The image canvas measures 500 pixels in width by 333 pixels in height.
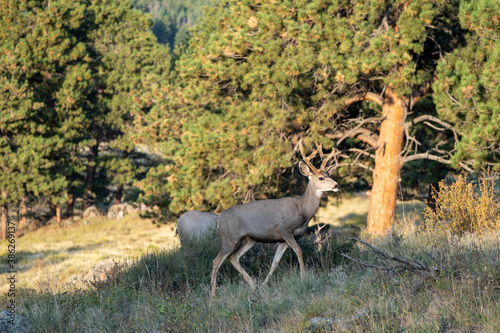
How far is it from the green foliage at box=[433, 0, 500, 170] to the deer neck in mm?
5083

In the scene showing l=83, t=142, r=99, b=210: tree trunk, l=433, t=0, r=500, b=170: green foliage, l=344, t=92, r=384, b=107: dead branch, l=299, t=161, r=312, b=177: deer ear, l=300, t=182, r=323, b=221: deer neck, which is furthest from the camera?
l=83, t=142, r=99, b=210: tree trunk

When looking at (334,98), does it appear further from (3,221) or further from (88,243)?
(3,221)

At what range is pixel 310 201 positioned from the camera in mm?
8820

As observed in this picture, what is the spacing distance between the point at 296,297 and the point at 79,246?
804 inches

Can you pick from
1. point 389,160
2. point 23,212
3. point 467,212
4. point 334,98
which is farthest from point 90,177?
point 467,212

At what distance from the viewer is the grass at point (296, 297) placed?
5375mm

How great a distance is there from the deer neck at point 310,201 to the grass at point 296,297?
2.55ft

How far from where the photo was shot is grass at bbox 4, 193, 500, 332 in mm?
5375

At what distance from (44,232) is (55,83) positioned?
8.29 meters

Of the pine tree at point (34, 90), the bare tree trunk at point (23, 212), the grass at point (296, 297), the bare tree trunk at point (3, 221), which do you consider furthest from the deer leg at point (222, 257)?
the bare tree trunk at point (23, 212)

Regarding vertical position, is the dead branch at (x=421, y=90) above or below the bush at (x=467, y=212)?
above

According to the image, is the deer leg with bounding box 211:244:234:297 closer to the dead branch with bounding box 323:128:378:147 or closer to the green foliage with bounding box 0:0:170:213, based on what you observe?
the dead branch with bounding box 323:128:378:147

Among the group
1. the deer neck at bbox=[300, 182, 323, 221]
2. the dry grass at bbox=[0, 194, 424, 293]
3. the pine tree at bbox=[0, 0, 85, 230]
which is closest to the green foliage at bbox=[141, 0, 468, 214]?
the dry grass at bbox=[0, 194, 424, 293]

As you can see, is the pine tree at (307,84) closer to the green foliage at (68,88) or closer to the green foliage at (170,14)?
the green foliage at (68,88)
